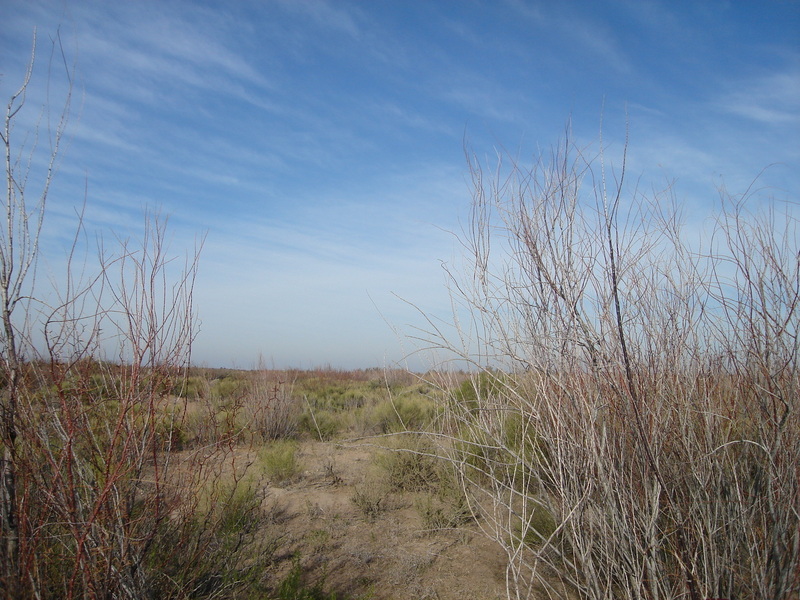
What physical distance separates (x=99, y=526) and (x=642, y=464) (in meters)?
2.35

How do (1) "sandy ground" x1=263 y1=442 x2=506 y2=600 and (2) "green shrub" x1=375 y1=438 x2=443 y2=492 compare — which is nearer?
(1) "sandy ground" x1=263 y1=442 x2=506 y2=600

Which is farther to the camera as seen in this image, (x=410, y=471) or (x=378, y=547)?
(x=410, y=471)

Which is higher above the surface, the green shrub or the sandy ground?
the green shrub

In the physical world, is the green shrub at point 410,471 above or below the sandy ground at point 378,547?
above

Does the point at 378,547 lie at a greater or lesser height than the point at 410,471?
lesser

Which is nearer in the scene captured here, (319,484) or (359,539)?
(359,539)

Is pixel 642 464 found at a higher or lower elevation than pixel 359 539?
higher

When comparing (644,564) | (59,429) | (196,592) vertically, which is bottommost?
(196,592)

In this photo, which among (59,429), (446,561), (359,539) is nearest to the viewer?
(59,429)

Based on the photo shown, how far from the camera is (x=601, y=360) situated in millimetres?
2162

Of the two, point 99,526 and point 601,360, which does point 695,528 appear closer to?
point 601,360

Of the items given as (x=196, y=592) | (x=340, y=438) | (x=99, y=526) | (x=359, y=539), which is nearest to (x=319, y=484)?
(x=359, y=539)

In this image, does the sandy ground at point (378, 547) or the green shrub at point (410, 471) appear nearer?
the sandy ground at point (378, 547)

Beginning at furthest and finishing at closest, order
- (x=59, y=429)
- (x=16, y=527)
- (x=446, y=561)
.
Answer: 1. (x=446, y=561)
2. (x=59, y=429)
3. (x=16, y=527)
